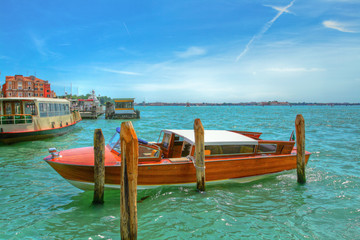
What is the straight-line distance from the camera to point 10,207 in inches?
291

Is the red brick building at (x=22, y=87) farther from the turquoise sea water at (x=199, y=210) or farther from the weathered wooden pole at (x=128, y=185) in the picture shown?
the weathered wooden pole at (x=128, y=185)

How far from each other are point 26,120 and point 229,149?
1698 cm

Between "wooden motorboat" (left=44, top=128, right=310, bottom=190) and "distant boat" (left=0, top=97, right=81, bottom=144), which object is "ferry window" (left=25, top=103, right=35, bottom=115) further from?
"wooden motorboat" (left=44, top=128, right=310, bottom=190)

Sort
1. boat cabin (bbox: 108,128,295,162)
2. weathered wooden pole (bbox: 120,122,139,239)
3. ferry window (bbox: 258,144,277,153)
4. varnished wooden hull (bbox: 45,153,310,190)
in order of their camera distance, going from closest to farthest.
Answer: weathered wooden pole (bbox: 120,122,139,239) → varnished wooden hull (bbox: 45,153,310,190) → boat cabin (bbox: 108,128,295,162) → ferry window (bbox: 258,144,277,153)

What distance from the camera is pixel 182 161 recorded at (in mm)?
8305

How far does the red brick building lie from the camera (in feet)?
343

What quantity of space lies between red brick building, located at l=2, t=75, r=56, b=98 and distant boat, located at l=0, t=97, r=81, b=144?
322 feet

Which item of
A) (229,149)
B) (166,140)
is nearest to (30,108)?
(166,140)

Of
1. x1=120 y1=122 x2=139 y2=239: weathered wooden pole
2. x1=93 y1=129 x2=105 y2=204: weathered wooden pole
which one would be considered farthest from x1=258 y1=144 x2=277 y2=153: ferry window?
x1=120 y1=122 x2=139 y2=239: weathered wooden pole

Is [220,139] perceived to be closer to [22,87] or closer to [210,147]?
[210,147]

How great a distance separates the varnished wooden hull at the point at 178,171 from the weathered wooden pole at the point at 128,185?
98.9 inches

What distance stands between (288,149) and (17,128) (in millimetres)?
18610

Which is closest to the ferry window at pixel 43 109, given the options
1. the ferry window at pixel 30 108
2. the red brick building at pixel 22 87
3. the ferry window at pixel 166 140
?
the ferry window at pixel 30 108

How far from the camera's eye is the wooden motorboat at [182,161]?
7738 millimetres
